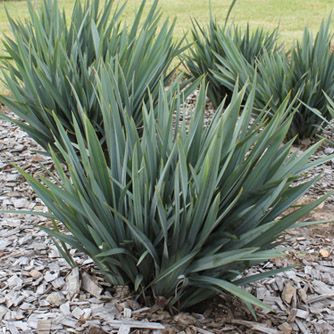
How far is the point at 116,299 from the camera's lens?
2203mm

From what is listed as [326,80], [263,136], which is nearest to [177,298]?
[263,136]

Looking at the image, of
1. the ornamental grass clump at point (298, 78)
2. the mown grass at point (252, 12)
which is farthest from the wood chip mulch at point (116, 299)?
the mown grass at point (252, 12)

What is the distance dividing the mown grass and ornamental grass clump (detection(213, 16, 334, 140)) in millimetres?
4702

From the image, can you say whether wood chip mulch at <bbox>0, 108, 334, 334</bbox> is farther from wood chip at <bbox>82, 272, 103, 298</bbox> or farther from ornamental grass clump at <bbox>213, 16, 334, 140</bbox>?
ornamental grass clump at <bbox>213, 16, 334, 140</bbox>

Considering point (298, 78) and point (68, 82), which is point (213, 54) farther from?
point (68, 82)

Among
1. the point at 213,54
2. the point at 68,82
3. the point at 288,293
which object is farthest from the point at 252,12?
the point at 288,293

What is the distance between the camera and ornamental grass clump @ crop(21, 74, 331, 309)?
194cm

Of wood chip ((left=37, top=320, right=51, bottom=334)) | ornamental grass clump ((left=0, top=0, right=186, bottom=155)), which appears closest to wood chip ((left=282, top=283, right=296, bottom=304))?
wood chip ((left=37, top=320, right=51, bottom=334))

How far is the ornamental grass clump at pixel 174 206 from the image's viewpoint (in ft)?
6.37

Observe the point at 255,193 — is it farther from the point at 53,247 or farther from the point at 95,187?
the point at 53,247

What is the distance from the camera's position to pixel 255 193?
209cm

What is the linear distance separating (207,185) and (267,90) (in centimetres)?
250

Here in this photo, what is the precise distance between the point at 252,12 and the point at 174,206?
10.6m

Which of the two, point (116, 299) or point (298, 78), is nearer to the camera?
point (116, 299)
